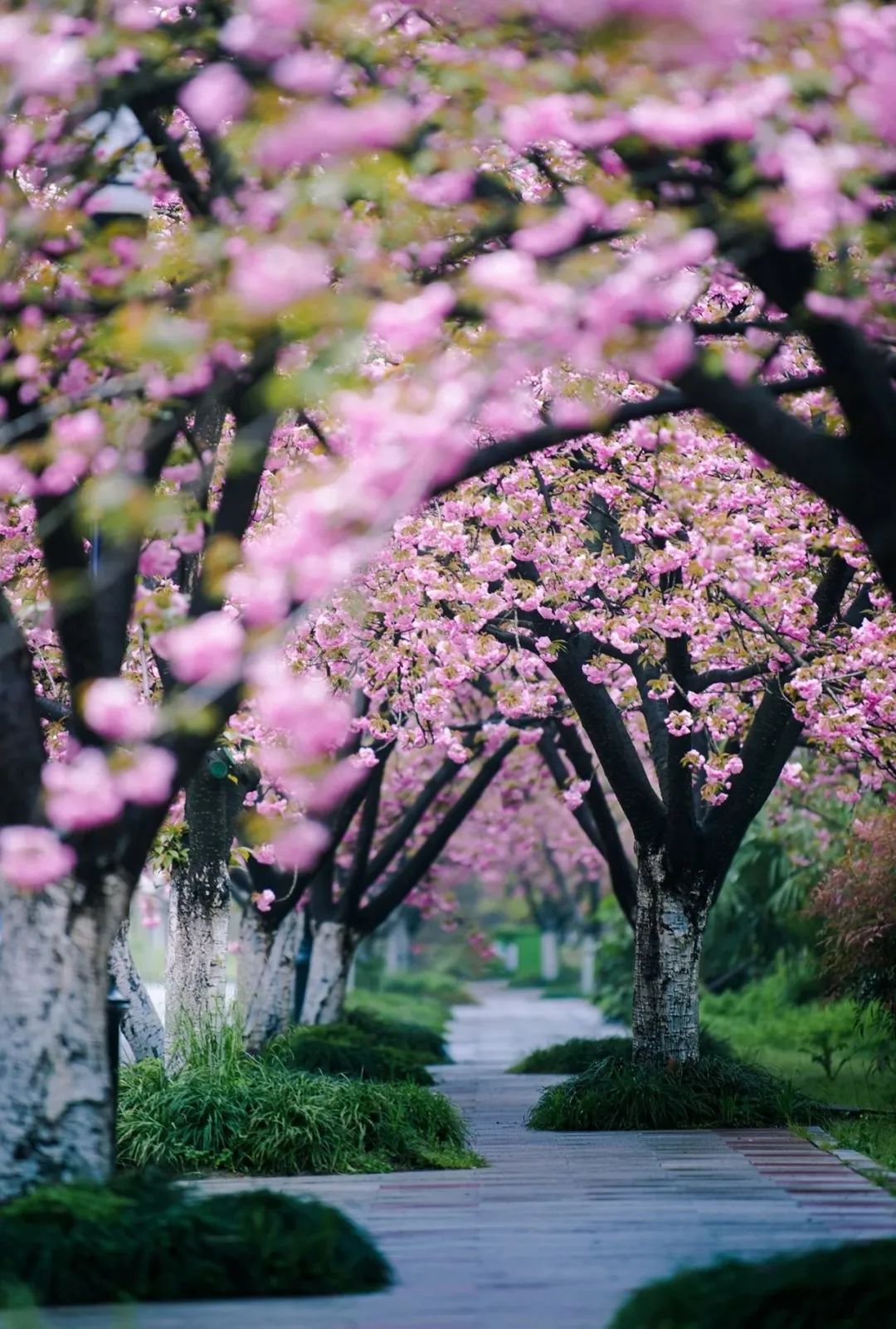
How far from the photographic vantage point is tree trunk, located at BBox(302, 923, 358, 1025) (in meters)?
17.2

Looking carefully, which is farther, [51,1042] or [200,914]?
[200,914]

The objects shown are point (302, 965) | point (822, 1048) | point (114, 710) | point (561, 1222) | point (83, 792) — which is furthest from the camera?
point (302, 965)

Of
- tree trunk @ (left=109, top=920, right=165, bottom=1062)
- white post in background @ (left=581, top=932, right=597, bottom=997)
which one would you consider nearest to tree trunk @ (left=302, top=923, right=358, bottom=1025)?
tree trunk @ (left=109, top=920, right=165, bottom=1062)

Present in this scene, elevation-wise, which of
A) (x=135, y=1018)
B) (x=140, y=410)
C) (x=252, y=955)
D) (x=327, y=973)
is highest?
(x=140, y=410)

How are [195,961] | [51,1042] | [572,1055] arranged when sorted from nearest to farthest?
1. [51,1042]
2. [195,961]
3. [572,1055]

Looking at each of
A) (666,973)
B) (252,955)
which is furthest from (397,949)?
(666,973)

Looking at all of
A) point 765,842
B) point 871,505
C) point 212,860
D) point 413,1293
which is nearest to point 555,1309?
point 413,1293

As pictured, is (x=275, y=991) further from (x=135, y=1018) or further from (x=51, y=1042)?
(x=51, y=1042)

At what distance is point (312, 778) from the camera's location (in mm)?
4797

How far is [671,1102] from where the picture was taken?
1100cm

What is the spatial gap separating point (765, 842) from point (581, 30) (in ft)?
55.9

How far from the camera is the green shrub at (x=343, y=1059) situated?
13109mm

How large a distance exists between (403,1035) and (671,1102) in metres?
8.30

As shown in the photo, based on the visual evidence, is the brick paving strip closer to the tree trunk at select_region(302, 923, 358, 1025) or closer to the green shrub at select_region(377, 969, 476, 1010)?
the tree trunk at select_region(302, 923, 358, 1025)
